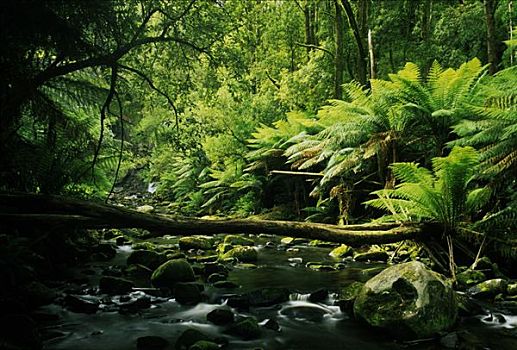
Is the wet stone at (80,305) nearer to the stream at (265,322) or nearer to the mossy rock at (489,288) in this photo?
the stream at (265,322)

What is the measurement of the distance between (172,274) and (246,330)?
1899mm

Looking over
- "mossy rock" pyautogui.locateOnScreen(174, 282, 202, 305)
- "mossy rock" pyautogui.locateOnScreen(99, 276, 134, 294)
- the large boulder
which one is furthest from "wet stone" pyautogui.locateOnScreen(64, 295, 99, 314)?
the large boulder

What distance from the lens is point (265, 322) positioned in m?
4.04

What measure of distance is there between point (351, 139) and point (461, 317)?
3991 millimetres

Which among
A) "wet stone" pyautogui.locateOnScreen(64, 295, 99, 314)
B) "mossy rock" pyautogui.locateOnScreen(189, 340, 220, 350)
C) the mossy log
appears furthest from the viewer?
"wet stone" pyautogui.locateOnScreen(64, 295, 99, 314)

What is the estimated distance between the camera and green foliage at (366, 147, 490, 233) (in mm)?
4699

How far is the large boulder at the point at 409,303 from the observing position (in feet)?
11.5

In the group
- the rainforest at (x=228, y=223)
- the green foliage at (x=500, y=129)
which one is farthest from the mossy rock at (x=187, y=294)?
the green foliage at (x=500, y=129)

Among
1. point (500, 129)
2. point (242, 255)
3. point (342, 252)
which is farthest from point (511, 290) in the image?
point (242, 255)

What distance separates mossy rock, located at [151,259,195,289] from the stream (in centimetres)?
30

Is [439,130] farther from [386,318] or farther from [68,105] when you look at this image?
[68,105]

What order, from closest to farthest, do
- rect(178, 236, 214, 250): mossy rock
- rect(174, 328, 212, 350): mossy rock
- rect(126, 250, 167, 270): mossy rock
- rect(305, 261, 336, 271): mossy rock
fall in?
rect(174, 328, 212, 350): mossy rock, rect(305, 261, 336, 271): mossy rock, rect(126, 250, 167, 270): mossy rock, rect(178, 236, 214, 250): mossy rock

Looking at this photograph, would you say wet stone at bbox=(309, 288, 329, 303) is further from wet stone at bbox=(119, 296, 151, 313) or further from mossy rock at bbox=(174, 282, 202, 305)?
wet stone at bbox=(119, 296, 151, 313)


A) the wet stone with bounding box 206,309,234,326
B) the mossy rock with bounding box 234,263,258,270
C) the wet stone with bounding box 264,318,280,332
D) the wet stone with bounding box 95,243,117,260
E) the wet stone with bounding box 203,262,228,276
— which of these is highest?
the wet stone with bounding box 95,243,117,260
